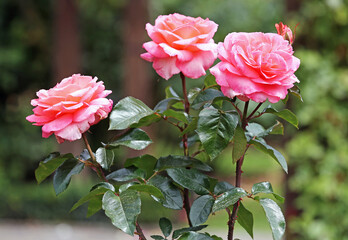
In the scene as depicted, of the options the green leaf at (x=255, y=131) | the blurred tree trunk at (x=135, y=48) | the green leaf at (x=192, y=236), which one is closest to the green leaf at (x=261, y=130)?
the green leaf at (x=255, y=131)

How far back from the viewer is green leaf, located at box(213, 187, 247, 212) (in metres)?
0.79

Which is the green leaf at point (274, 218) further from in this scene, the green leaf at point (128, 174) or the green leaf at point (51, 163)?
the green leaf at point (51, 163)

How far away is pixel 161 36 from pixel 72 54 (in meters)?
6.80

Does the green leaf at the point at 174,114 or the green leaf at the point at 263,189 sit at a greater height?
the green leaf at the point at 174,114

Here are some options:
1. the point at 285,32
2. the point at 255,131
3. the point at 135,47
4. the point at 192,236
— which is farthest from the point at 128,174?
the point at 135,47

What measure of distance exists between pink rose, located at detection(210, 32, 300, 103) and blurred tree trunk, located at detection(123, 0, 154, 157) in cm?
599

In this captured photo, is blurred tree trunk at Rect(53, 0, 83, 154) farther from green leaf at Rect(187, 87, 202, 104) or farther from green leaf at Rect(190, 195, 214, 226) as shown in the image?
green leaf at Rect(190, 195, 214, 226)

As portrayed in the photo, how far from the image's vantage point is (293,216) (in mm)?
2566

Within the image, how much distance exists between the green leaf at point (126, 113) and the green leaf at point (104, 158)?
0.07 meters

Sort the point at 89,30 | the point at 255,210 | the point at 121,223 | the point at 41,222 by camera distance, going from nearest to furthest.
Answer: the point at 121,223, the point at 41,222, the point at 255,210, the point at 89,30

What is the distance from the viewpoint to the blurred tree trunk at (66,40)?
7.43m

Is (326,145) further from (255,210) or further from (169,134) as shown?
(169,134)

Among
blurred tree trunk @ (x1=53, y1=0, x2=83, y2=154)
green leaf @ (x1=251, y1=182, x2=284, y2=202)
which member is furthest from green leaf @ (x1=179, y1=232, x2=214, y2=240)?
blurred tree trunk @ (x1=53, y1=0, x2=83, y2=154)

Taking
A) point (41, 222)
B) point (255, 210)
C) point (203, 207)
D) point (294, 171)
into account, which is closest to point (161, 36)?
point (203, 207)
